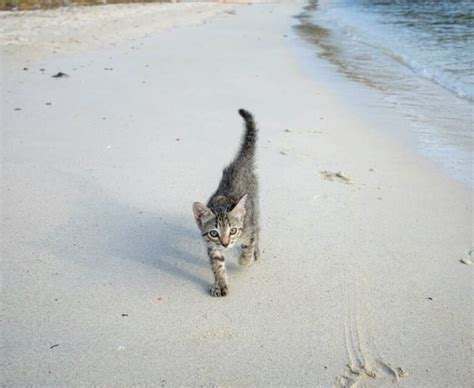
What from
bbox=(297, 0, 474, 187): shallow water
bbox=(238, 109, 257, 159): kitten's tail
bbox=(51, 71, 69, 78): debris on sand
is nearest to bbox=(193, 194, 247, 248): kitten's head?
bbox=(238, 109, 257, 159): kitten's tail

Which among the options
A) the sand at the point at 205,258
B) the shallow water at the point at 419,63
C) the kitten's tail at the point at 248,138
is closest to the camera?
the sand at the point at 205,258

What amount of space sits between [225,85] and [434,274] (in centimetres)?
587

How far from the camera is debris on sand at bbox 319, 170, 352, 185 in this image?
507 centimetres

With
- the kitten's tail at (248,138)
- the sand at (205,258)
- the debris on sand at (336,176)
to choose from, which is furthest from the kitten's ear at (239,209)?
the debris on sand at (336,176)

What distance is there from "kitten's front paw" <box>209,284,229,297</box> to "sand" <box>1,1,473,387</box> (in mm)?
63

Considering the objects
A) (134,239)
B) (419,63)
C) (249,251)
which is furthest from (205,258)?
(419,63)

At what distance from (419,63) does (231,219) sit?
9226 mm

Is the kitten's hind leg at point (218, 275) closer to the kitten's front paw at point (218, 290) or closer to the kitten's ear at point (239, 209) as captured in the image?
the kitten's front paw at point (218, 290)

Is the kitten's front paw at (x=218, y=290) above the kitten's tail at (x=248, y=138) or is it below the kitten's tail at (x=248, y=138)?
below

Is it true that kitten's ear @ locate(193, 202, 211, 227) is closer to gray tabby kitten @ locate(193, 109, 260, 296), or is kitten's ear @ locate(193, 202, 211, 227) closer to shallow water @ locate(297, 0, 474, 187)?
gray tabby kitten @ locate(193, 109, 260, 296)

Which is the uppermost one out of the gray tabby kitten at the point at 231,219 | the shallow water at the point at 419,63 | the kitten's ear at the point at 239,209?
the kitten's ear at the point at 239,209

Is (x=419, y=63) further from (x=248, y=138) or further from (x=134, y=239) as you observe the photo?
(x=134, y=239)

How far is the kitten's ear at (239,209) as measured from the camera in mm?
3406

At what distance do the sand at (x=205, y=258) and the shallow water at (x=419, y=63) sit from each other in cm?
78
